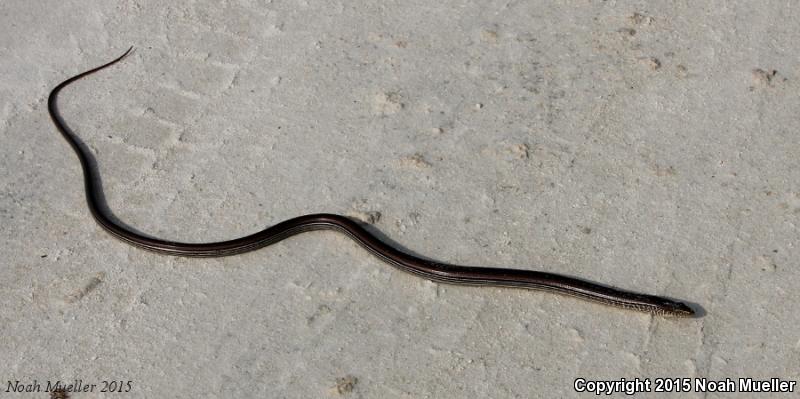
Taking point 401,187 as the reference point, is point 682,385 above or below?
below

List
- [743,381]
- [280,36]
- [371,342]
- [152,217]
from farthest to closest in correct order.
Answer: [280,36] < [152,217] < [371,342] < [743,381]

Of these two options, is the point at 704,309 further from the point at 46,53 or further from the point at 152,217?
the point at 46,53

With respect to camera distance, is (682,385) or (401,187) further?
(401,187)

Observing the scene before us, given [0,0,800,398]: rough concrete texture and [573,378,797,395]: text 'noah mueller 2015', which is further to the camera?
[0,0,800,398]: rough concrete texture

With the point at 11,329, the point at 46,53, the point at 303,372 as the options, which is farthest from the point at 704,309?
the point at 46,53

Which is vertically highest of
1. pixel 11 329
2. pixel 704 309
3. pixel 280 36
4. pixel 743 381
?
pixel 280 36

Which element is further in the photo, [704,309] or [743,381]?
[704,309]

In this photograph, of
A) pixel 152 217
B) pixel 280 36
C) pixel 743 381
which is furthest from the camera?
pixel 280 36

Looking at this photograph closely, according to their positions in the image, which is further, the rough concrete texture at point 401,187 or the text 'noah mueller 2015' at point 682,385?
the rough concrete texture at point 401,187
